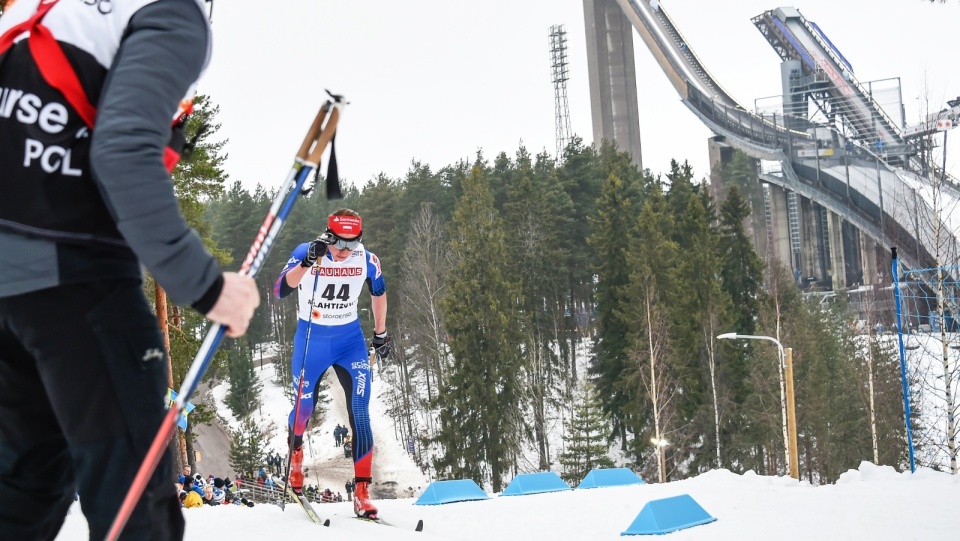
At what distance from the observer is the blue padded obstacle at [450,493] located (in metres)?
12.0

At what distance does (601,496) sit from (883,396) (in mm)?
33026

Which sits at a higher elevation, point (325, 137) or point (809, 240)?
point (809, 240)

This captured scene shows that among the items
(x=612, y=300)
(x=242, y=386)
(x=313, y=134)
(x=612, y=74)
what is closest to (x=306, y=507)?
(x=313, y=134)

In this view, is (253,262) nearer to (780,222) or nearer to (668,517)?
(668,517)

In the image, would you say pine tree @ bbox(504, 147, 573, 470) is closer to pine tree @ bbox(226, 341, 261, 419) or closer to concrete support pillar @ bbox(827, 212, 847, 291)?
pine tree @ bbox(226, 341, 261, 419)

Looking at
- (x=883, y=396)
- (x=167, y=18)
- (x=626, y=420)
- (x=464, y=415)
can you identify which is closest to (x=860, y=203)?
(x=883, y=396)

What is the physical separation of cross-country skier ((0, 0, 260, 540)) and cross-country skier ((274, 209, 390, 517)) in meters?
6.28

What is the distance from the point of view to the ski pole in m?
1.98

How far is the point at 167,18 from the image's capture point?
2027mm

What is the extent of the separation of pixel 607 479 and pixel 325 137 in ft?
40.2

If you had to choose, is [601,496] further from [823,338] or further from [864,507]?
[823,338]

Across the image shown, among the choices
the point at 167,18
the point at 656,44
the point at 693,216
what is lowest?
the point at 167,18

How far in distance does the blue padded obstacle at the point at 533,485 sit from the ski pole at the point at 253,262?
11.3m

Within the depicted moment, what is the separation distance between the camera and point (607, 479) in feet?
46.0
